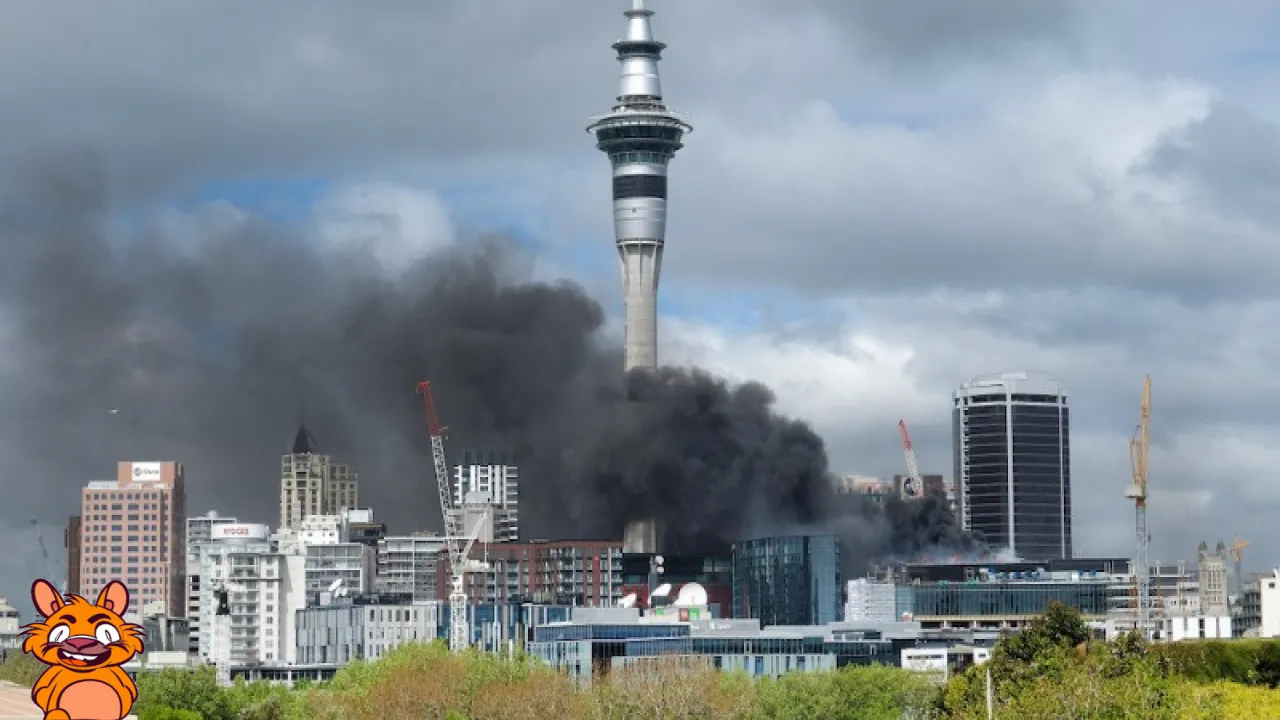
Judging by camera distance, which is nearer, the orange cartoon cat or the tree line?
the orange cartoon cat

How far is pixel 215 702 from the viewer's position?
164 metres

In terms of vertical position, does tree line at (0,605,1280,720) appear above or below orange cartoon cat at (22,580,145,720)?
below

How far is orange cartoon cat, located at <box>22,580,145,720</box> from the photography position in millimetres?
58281

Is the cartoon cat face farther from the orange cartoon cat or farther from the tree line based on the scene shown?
the tree line

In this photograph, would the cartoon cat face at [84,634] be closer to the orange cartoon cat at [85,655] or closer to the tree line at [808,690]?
the orange cartoon cat at [85,655]

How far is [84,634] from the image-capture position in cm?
5872

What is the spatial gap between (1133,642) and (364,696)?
160ft

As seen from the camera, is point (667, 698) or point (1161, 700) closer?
point (1161, 700)

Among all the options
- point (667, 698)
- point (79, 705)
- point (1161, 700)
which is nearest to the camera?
point (79, 705)

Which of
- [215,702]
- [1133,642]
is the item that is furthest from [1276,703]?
[215,702]

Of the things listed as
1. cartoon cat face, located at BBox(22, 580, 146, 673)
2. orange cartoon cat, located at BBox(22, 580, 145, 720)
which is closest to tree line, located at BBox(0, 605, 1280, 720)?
orange cartoon cat, located at BBox(22, 580, 145, 720)

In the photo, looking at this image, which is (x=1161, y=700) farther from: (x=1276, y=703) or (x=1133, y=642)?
(x=1133, y=642)

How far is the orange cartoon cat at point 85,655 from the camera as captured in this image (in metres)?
58.3

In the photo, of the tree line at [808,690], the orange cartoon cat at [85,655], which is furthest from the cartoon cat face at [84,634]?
the tree line at [808,690]
